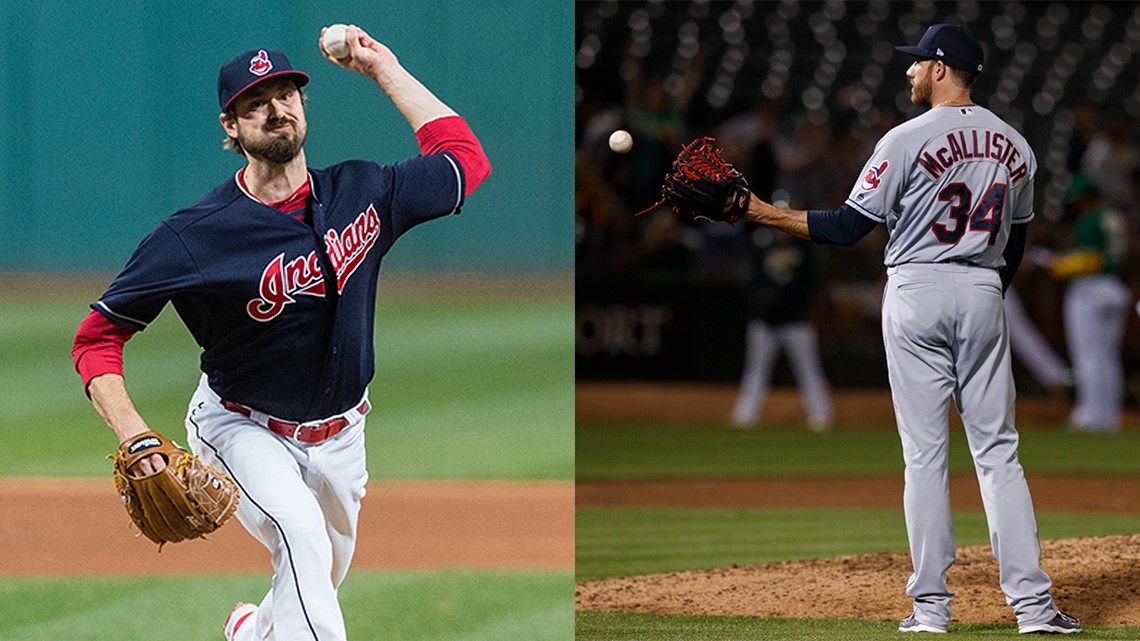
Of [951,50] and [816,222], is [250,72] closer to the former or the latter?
[816,222]

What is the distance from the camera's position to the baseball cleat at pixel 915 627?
16.3 feet

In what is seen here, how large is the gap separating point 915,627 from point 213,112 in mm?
2968

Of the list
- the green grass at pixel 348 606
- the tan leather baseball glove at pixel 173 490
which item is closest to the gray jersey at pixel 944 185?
the green grass at pixel 348 606

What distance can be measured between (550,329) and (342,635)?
68.7 inches

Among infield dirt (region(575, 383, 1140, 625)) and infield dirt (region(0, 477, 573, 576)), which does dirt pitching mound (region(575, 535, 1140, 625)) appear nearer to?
infield dirt (region(575, 383, 1140, 625))

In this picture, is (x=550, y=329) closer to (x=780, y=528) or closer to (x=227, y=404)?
(x=227, y=404)

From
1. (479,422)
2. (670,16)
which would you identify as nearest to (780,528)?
(479,422)

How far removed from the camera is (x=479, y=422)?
5816 mm

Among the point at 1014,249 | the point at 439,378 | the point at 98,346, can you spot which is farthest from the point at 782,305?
the point at 98,346

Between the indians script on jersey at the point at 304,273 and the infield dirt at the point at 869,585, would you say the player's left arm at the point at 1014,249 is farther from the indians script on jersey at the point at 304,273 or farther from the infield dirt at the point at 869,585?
the indians script on jersey at the point at 304,273

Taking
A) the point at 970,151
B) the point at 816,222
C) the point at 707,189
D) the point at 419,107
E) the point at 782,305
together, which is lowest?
the point at 782,305

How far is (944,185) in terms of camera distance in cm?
498

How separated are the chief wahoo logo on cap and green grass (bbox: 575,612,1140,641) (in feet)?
7.01

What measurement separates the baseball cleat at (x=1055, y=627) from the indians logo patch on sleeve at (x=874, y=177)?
1506mm
